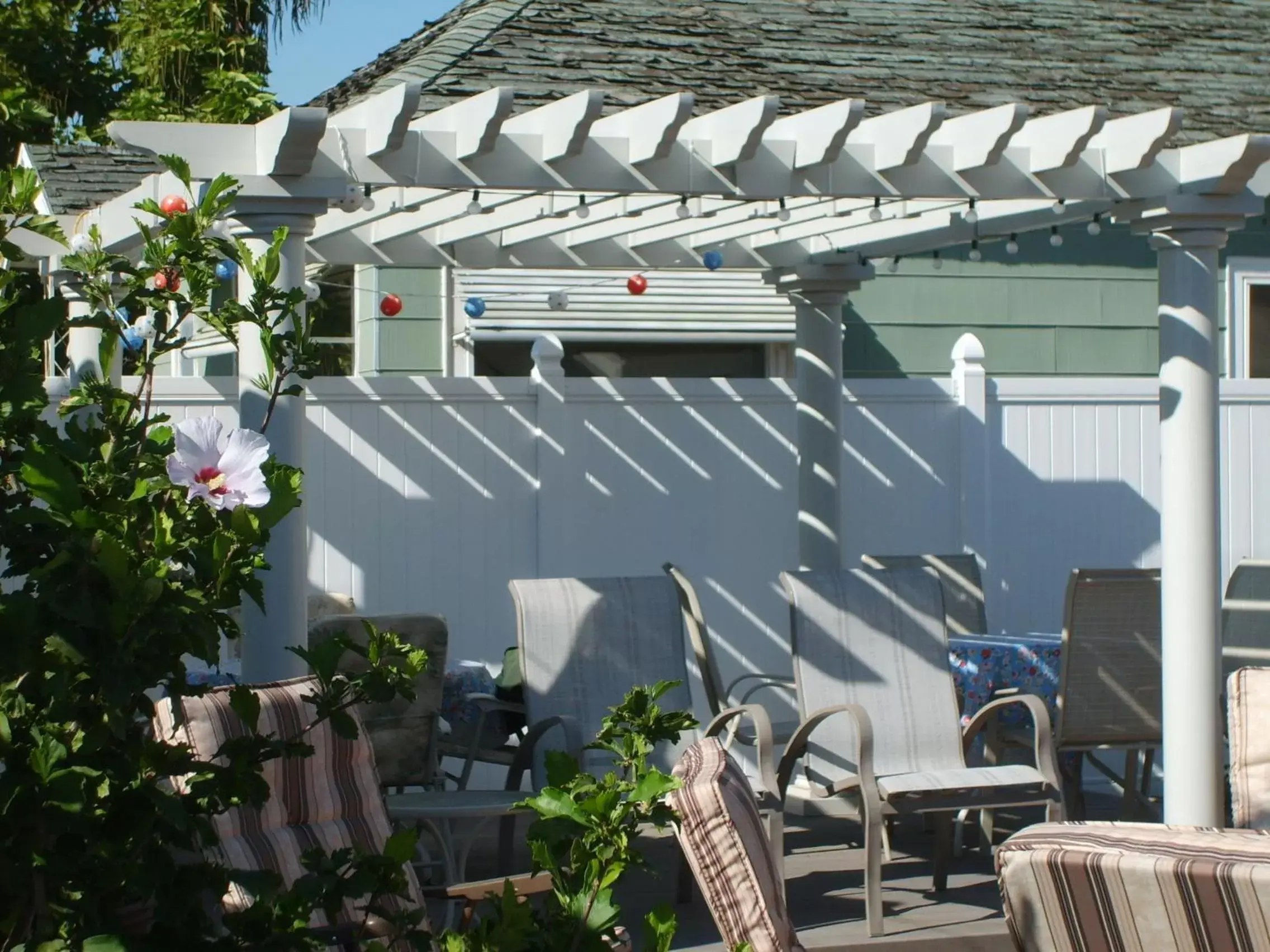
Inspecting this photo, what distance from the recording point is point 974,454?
29.2 ft

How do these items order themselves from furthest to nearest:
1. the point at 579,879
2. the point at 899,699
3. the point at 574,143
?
the point at 899,699 → the point at 574,143 → the point at 579,879

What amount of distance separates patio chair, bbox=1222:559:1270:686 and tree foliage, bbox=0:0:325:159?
8543 millimetres

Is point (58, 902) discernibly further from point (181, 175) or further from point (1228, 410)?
point (1228, 410)

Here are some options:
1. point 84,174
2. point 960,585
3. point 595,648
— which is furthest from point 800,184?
point 84,174

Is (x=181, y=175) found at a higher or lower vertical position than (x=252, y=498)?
higher

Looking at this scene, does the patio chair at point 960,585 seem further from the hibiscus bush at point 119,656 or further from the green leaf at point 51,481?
the green leaf at point 51,481

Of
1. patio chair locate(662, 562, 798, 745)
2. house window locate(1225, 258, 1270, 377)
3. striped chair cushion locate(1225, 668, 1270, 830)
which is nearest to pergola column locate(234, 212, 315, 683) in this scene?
patio chair locate(662, 562, 798, 745)

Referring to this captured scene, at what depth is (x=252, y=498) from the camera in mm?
2178

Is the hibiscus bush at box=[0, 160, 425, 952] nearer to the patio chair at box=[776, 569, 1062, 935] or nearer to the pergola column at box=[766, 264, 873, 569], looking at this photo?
the patio chair at box=[776, 569, 1062, 935]

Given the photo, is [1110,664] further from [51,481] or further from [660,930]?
[51,481]

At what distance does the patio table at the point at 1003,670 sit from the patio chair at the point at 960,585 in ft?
3.42

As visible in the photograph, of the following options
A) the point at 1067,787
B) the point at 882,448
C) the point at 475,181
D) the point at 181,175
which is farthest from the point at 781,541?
the point at 181,175

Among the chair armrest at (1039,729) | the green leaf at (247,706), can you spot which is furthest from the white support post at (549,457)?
the green leaf at (247,706)

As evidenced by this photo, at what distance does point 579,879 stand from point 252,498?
620 millimetres
